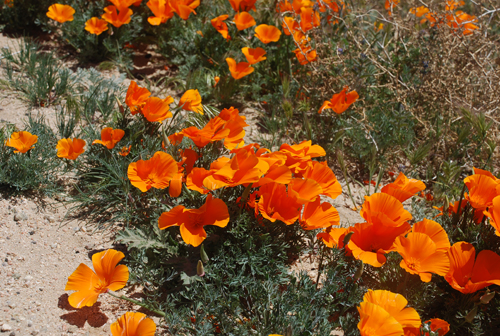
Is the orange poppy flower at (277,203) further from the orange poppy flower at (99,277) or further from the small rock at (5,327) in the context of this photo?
the small rock at (5,327)

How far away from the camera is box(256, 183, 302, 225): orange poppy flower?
5.55 ft

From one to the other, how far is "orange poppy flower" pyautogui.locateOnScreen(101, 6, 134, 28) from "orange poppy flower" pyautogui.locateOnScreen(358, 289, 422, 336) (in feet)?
8.99

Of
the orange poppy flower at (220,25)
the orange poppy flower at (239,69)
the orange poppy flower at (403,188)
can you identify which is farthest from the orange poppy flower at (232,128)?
the orange poppy flower at (220,25)

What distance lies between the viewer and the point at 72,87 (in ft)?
10.2

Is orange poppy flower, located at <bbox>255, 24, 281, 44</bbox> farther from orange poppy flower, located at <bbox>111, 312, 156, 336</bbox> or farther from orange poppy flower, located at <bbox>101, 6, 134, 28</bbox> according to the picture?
orange poppy flower, located at <bbox>111, 312, 156, 336</bbox>

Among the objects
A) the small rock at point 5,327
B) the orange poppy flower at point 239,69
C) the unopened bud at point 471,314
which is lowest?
the small rock at point 5,327

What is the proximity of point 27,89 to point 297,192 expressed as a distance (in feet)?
7.47

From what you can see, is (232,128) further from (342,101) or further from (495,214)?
(495,214)

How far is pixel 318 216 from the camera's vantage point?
1729 mm

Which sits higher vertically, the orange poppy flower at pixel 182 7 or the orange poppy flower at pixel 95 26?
the orange poppy flower at pixel 182 7

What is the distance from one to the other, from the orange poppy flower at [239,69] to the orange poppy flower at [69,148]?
1186 mm

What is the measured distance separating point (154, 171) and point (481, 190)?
1.44m

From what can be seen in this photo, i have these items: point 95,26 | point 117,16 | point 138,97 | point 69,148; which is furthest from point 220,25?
point 69,148

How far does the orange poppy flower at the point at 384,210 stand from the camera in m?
1.65
